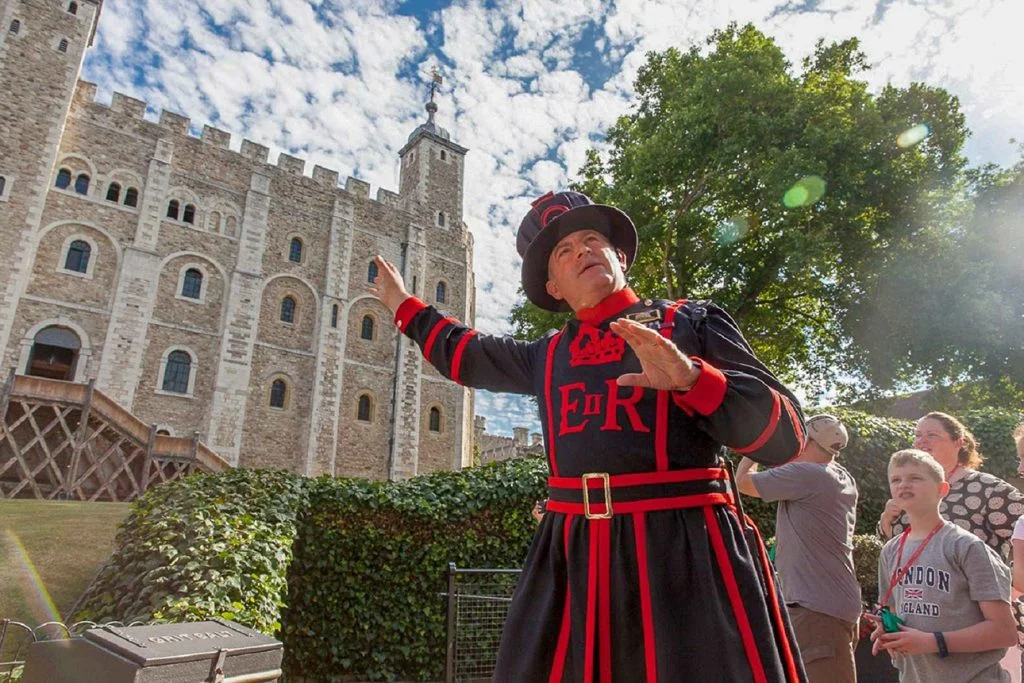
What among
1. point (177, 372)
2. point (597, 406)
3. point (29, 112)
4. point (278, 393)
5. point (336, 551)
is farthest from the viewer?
point (278, 393)

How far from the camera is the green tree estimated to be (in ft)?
45.4

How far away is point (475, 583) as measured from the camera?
573 centimetres

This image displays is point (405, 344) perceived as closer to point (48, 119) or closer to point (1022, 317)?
point (48, 119)

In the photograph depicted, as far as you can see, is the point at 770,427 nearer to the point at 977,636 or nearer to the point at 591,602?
the point at 591,602

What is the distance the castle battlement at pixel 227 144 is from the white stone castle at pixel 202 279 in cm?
7

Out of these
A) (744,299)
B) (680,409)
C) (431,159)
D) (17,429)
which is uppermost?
(431,159)

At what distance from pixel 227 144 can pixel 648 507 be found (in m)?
28.6

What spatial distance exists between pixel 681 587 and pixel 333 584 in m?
4.85

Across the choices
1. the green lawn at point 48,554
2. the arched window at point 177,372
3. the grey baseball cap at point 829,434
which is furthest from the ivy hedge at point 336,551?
the arched window at point 177,372

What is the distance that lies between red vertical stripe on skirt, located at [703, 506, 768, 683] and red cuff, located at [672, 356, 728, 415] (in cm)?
30

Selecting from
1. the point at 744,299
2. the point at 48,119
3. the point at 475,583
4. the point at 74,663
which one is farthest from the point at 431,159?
the point at 74,663

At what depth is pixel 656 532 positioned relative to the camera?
150 centimetres

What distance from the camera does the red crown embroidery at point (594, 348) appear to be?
1801 mm

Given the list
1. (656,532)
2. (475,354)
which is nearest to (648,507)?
(656,532)
